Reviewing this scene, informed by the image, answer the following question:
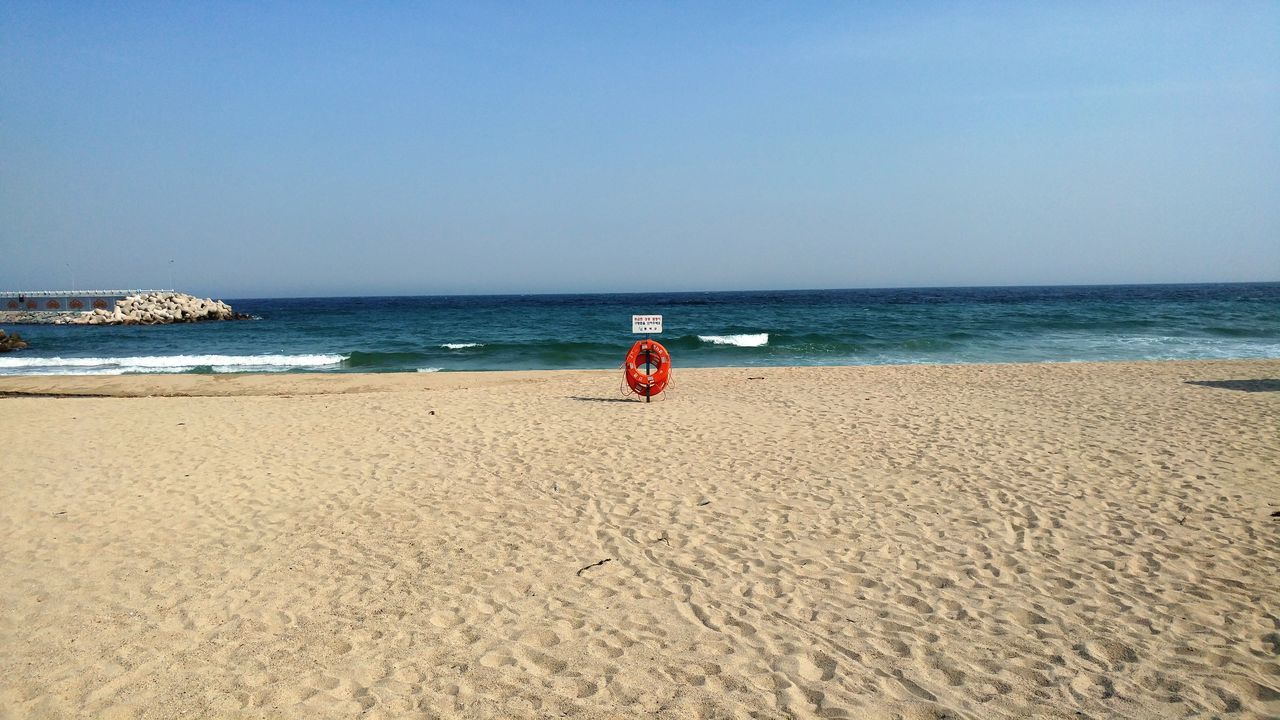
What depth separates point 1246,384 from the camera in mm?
10641

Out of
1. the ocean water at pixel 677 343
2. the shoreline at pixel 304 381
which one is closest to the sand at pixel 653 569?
the shoreline at pixel 304 381

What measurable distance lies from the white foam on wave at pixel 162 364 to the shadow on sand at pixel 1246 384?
20362 mm

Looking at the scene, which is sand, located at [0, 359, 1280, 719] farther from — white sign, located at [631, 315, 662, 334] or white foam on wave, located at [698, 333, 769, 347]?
white foam on wave, located at [698, 333, 769, 347]

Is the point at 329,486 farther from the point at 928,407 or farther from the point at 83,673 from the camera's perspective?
the point at 928,407

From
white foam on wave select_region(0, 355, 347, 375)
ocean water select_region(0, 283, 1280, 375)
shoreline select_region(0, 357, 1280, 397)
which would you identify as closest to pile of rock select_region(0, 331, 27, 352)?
ocean water select_region(0, 283, 1280, 375)

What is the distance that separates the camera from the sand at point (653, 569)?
10.3ft

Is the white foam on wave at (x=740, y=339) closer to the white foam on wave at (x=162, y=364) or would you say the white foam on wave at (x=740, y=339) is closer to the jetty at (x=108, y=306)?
the white foam on wave at (x=162, y=364)

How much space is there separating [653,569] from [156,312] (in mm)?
43351

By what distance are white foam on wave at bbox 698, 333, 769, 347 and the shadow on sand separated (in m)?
13.6

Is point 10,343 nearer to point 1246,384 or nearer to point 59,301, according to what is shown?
point 59,301

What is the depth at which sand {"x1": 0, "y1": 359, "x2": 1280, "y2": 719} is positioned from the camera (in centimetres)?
314

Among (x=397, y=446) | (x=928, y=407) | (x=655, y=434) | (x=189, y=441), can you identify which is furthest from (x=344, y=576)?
(x=928, y=407)

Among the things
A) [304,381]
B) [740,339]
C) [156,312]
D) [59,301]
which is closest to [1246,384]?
[740,339]

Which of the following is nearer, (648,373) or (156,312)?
(648,373)
